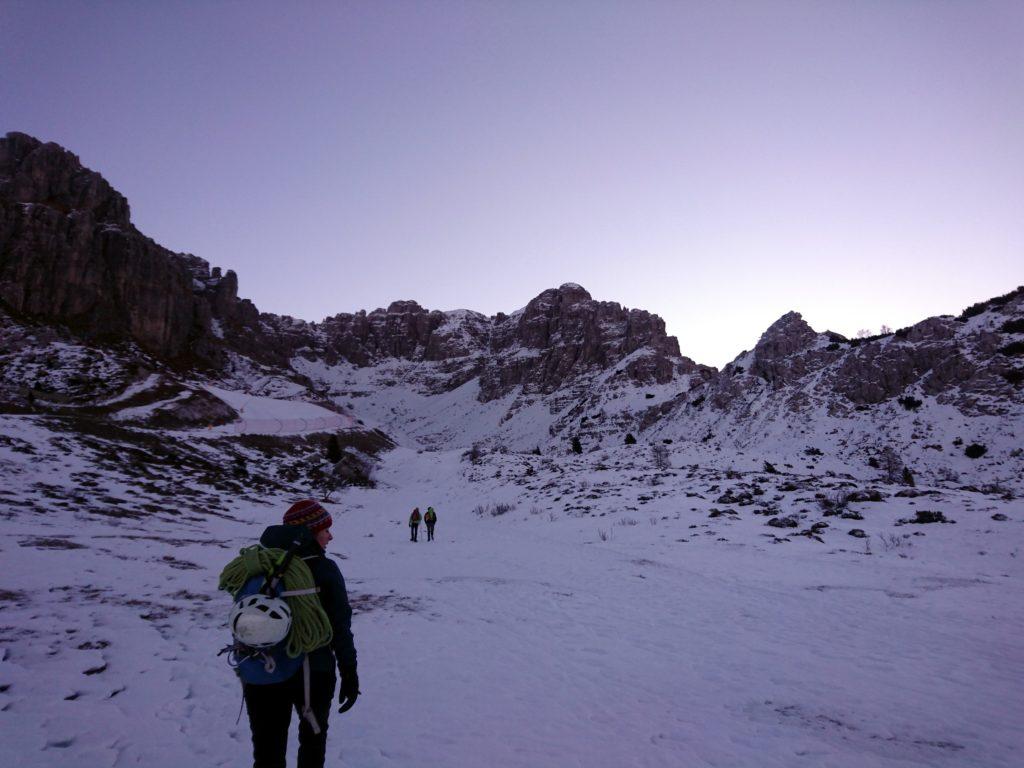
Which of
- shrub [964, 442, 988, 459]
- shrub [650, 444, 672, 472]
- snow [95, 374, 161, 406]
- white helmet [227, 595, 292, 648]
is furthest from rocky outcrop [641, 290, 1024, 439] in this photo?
snow [95, 374, 161, 406]

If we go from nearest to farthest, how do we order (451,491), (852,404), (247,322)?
(451,491)
(852,404)
(247,322)

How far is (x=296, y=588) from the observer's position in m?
3.49

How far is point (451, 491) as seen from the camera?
40.4 meters

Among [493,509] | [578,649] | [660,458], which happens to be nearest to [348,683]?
[578,649]

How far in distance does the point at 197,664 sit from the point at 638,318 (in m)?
115

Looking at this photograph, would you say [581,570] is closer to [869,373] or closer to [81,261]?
[869,373]

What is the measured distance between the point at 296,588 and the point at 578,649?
18.8 feet

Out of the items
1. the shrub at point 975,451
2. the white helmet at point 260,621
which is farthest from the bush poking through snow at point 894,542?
the shrub at point 975,451

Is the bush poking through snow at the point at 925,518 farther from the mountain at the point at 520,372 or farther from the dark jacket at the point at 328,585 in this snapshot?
the mountain at the point at 520,372

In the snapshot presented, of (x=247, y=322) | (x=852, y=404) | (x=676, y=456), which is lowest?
(x=676, y=456)

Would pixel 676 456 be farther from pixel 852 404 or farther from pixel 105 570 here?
pixel 105 570

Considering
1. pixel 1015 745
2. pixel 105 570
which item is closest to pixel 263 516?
pixel 105 570

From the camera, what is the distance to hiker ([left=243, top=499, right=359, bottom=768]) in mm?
3396

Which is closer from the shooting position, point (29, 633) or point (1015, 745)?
point (1015, 745)
